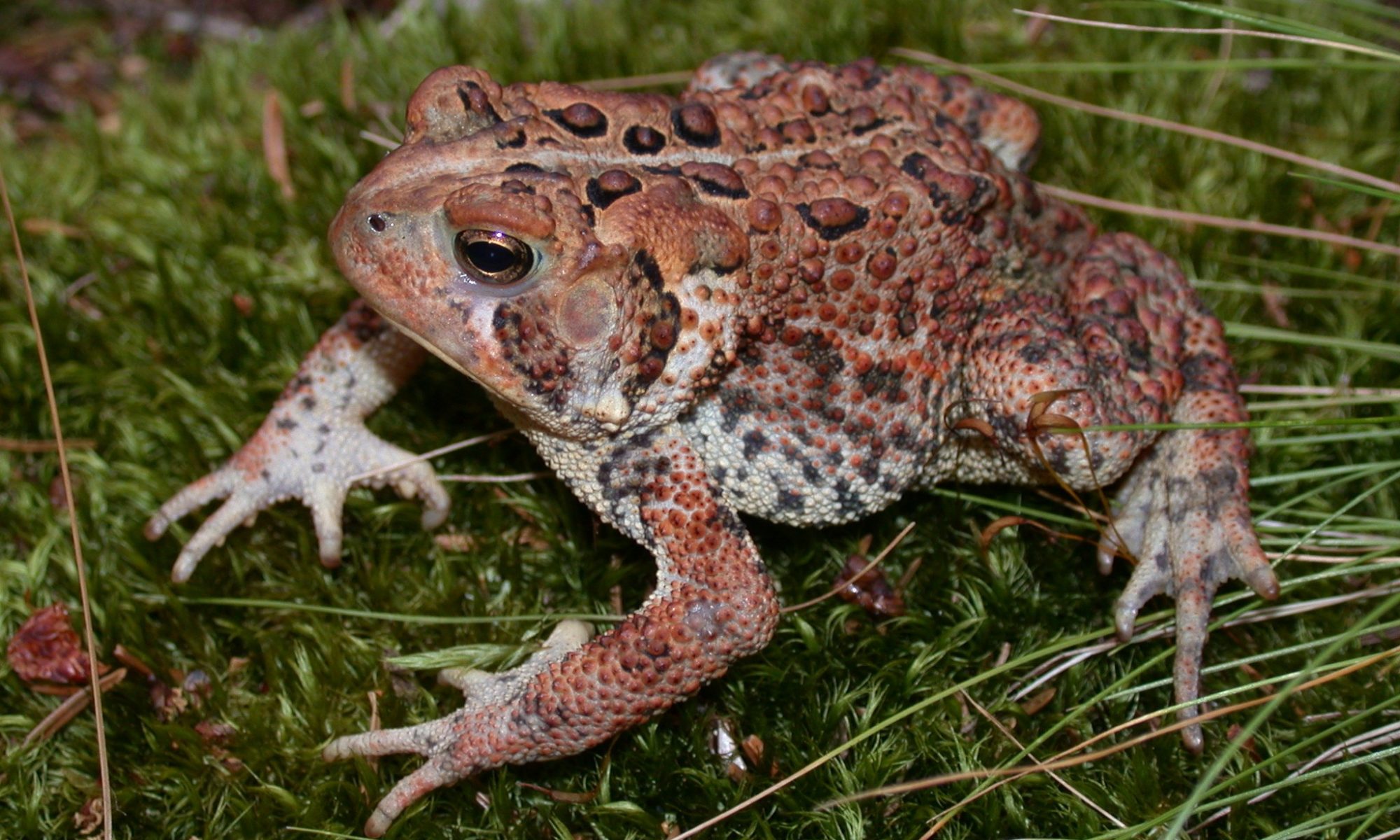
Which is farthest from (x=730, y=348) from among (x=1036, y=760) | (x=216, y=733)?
(x=216, y=733)

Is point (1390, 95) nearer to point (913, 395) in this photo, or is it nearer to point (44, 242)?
point (913, 395)

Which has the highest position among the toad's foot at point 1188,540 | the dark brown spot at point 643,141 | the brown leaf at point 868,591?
the dark brown spot at point 643,141

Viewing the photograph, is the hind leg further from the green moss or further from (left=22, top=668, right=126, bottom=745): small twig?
(left=22, top=668, right=126, bottom=745): small twig

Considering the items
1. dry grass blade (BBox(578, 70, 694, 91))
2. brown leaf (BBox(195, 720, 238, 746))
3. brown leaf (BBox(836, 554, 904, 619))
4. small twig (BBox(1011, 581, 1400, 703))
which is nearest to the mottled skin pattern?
small twig (BBox(1011, 581, 1400, 703))

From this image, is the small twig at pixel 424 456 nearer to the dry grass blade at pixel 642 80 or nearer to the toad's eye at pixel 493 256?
the toad's eye at pixel 493 256

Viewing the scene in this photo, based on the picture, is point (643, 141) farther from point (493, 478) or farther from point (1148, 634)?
point (1148, 634)

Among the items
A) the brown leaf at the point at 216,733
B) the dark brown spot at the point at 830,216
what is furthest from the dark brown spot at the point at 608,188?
the brown leaf at the point at 216,733
